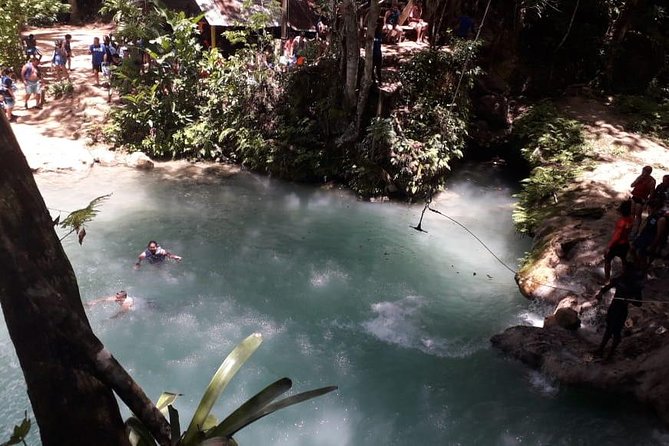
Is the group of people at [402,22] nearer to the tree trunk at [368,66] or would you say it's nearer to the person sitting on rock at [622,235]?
the tree trunk at [368,66]

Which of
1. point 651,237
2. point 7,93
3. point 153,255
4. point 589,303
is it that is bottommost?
point 153,255

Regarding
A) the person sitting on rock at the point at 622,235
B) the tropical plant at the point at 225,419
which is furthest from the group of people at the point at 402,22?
the tropical plant at the point at 225,419

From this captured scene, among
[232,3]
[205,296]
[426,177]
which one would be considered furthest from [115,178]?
[426,177]

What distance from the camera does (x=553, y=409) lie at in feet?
22.8

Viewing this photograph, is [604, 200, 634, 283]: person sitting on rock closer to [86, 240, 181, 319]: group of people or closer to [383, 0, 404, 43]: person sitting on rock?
[86, 240, 181, 319]: group of people

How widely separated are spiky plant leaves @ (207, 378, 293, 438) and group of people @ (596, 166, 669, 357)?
480 centimetres

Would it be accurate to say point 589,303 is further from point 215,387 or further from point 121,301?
point 121,301

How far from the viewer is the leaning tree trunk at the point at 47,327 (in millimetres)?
2314

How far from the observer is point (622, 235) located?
752 cm

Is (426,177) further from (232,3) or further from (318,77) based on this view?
(232,3)

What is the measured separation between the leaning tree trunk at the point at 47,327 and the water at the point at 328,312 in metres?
4.38

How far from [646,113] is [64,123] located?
58.9 feet

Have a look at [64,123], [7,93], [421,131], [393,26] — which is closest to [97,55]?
[64,123]

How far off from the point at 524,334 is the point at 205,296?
559 centimetres
